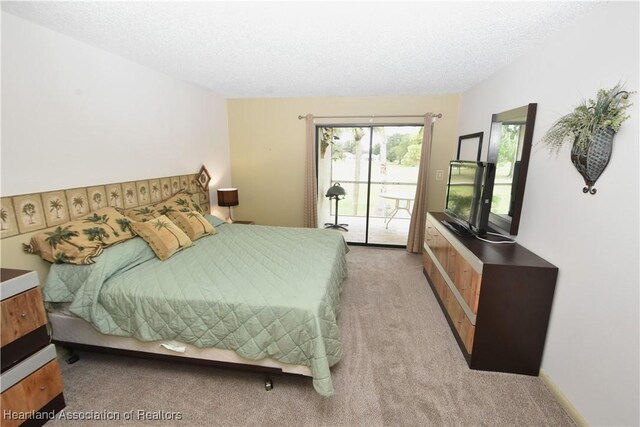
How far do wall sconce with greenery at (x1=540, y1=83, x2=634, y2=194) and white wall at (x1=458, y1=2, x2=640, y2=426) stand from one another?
0.04 metres

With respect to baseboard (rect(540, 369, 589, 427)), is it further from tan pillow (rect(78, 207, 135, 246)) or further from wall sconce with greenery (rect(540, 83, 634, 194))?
tan pillow (rect(78, 207, 135, 246))

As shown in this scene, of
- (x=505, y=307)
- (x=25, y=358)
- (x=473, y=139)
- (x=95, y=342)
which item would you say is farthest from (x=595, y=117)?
(x=95, y=342)

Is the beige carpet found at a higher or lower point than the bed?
lower

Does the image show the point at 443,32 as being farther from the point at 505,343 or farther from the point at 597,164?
the point at 505,343

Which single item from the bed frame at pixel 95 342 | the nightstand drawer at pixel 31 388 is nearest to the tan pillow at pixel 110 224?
the bed frame at pixel 95 342

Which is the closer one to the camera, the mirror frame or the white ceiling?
the white ceiling

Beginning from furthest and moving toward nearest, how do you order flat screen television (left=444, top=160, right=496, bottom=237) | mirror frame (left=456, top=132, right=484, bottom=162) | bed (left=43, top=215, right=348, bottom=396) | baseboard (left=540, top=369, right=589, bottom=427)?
mirror frame (left=456, top=132, right=484, bottom=162), flat screen television (left=444, top=160, right=496, bottom=237), bed (left=43, top=215, right=348, bottom=396), baseboard (left=540, top=369, right=589, bottom=427)

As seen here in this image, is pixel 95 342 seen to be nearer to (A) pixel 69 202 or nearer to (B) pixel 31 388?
(B) pixel 31 388

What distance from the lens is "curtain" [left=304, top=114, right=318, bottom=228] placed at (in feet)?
15.3

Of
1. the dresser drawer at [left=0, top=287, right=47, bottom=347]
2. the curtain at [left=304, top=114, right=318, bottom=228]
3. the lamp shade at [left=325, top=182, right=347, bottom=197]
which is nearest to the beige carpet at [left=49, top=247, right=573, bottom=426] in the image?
the dresser drawer at [left=0, top=287, right=47, bottom=347]

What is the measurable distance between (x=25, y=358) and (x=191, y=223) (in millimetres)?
1683

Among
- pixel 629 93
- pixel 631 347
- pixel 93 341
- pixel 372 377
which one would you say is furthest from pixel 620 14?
pixel 93 341

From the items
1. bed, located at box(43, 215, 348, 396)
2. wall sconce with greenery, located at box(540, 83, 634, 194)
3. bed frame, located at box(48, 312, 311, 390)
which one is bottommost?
bed frame, located at box(48, 312, 311, 390)

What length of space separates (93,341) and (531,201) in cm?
357
